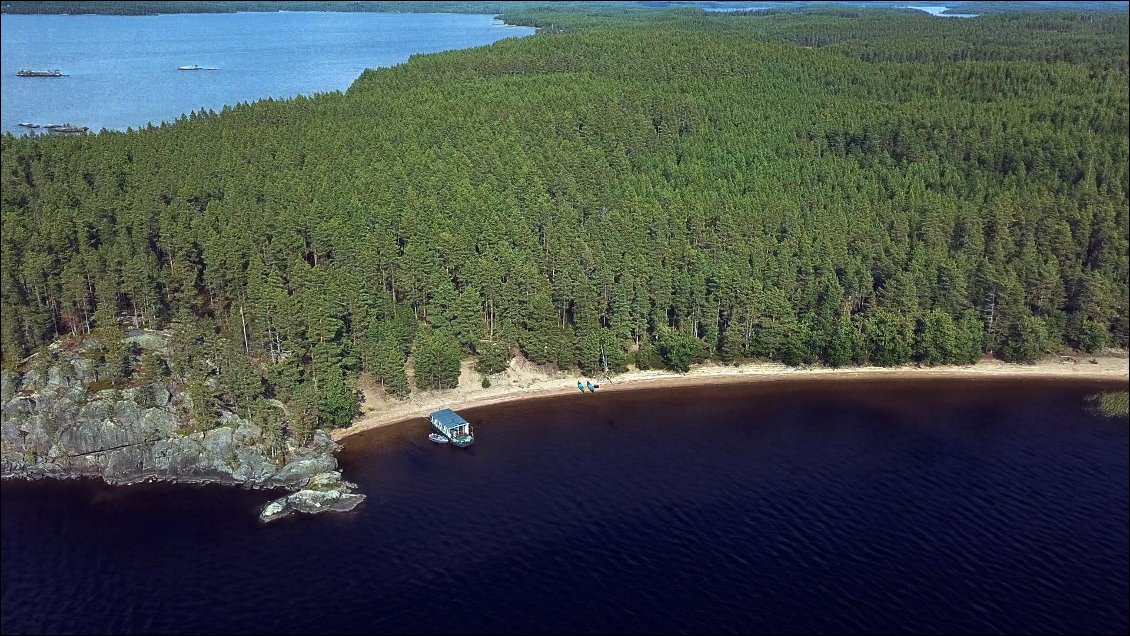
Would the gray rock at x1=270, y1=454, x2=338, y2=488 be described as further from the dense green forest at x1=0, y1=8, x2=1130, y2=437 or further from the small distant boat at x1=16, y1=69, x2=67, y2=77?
the small distant boat at x1=16, y1=69, x2=67, y2=77

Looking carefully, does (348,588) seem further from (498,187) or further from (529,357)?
(498,187)

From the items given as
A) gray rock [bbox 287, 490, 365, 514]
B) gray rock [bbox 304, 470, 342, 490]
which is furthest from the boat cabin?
gray rock [bbox 287, 490, 365, 514]

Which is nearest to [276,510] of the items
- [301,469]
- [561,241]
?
[301,469]

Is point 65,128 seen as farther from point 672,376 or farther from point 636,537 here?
point 636,537

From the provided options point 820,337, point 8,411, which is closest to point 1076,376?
point 820,337

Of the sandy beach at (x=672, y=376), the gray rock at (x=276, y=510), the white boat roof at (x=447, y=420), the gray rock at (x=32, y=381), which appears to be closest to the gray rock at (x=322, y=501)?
the gray rock at (x=276, y=510)

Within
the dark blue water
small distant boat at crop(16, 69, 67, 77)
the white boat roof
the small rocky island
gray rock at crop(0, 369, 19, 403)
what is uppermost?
small distant boat at crop(16, 69, 67, 77)
